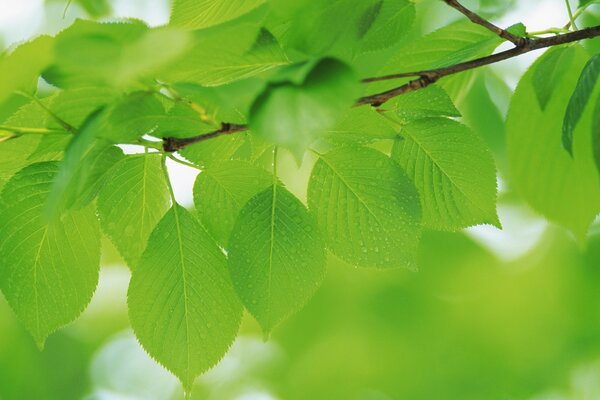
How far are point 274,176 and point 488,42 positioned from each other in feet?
0.69

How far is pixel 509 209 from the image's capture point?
2816 millimetres

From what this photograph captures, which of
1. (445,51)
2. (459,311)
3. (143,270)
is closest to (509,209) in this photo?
(459,311)

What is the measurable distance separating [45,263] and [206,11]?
264 mm

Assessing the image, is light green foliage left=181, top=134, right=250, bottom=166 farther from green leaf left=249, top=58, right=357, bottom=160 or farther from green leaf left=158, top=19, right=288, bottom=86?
green leaf left=249, top=58, right=357, bottom=160

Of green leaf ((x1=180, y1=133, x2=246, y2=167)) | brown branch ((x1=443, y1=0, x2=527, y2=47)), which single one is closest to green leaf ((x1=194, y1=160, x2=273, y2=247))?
green leaf ((x1=180, y1=133, x2=246, y2=167))

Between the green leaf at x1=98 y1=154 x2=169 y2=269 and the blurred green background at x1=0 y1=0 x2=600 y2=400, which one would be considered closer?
the green leaf at x1=98 y1=154 x2=169 y2=269

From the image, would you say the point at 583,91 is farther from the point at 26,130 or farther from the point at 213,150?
the point at 26,130

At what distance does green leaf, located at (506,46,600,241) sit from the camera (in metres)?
0.77

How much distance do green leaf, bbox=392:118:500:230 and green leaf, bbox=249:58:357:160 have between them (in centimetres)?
25

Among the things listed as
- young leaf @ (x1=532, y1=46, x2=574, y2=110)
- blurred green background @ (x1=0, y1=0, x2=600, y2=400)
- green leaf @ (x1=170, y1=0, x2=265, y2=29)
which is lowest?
blurred green background @ (x1=0, y1=0, x2=600, y2=400)

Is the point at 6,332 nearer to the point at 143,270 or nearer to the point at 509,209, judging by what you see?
the point at 509,209

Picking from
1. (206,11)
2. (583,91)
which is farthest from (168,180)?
(583,91)

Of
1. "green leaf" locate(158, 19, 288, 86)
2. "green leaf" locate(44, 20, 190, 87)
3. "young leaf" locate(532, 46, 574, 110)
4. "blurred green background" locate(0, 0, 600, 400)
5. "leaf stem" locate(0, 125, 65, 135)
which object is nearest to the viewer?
"green leaf" locate(44, 20, 190, 87)

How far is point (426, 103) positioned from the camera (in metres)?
0.63
